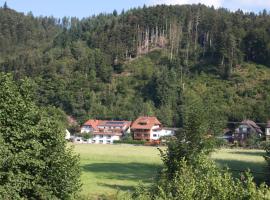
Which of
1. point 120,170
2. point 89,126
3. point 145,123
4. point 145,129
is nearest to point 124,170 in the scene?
point 120,170

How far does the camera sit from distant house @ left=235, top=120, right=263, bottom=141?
119 meters

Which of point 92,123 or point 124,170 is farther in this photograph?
point 92,123

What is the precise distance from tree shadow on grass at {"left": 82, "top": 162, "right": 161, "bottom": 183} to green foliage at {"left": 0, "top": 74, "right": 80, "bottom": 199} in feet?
69.9

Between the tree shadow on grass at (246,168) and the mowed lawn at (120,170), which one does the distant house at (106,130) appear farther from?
the tree shadow on grass at (246,168)

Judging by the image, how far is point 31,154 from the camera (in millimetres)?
25938

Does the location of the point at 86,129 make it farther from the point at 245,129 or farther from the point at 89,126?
the point at 245,129

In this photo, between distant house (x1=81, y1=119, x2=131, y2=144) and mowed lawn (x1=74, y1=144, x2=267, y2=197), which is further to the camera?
distant house (x1=81, y1=119, x2=131, y2=144)

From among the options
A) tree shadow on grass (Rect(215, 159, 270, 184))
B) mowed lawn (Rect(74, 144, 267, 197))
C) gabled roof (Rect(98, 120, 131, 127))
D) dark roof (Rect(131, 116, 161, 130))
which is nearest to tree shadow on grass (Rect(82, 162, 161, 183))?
mowed lawn (Rect(74, 144, 267, 197))

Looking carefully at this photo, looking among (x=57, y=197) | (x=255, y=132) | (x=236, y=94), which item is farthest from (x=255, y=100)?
(x=57, y=197)

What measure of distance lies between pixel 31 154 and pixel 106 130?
108m

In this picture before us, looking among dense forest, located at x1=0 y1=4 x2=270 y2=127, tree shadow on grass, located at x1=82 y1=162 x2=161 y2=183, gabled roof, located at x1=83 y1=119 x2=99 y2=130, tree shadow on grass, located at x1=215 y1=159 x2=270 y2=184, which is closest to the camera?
tree shadow on grass, located at x1=215 y1=159 x2=270 y2=184

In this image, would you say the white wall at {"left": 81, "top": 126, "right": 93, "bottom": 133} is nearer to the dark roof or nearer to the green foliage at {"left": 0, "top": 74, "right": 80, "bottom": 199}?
the dark roof

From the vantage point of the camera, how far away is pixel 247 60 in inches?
6540

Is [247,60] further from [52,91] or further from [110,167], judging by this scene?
[110,167]
